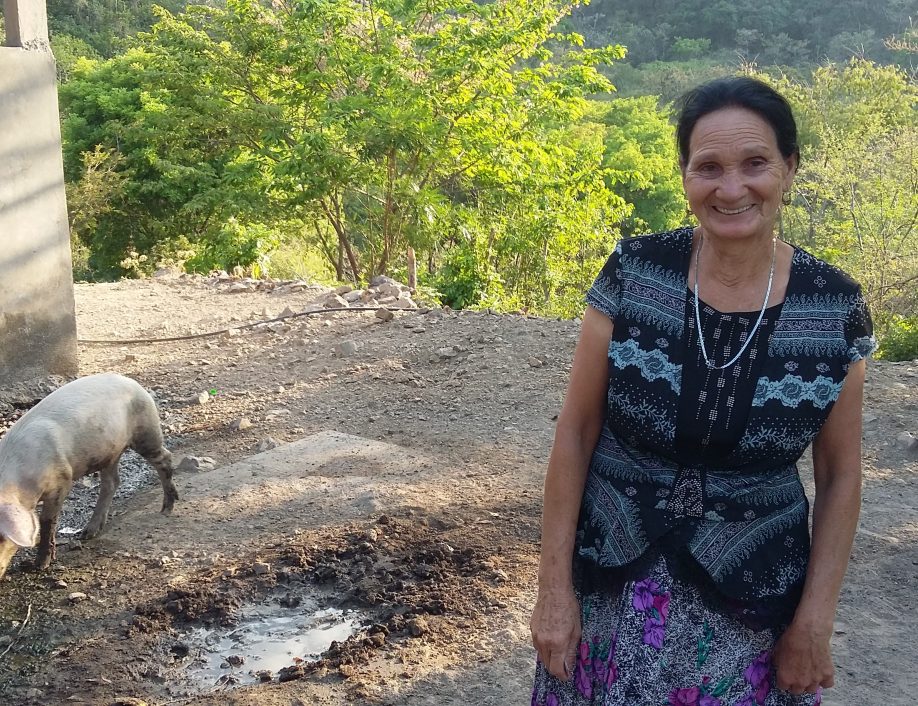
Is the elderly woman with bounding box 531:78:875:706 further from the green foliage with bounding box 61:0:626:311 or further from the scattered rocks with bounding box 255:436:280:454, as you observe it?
the green foliage with bounding box 61:0:626:311

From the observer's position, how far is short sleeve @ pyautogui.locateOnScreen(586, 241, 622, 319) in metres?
1.99

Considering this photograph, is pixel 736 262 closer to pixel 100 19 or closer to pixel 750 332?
pixel 750 332

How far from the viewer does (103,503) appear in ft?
17.0

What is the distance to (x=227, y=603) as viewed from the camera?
4.21 metres

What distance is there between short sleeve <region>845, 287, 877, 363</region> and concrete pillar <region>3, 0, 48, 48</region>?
22.7 ft

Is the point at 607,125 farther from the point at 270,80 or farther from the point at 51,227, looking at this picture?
the point at 51,227

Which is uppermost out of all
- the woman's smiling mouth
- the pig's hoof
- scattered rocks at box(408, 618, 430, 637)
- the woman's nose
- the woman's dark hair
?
the woman's dark hair

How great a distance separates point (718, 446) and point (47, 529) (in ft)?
12.7

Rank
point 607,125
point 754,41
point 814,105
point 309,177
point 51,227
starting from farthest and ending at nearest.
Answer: point 754,41
point 607,125
point 814,105
point 309,177
point 51,227

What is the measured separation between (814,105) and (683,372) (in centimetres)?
2198

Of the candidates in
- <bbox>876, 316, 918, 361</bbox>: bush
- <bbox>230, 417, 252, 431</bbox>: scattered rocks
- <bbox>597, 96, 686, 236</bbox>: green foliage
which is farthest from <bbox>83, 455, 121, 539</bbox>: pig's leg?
<bbox>597, 96, 686, 236</bbox>: green foliage

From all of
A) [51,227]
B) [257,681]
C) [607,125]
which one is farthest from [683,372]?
[607,125]

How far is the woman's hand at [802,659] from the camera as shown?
1909 mm

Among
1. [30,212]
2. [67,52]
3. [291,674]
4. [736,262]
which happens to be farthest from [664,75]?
[736,262]
